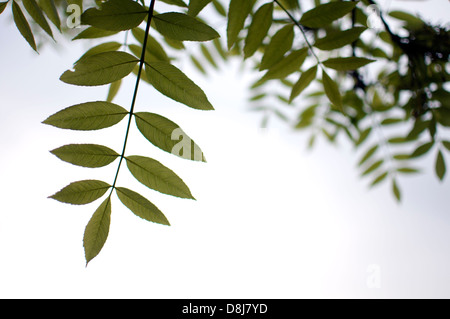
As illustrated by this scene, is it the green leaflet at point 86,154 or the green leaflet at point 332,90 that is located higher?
the green leaflet at point 332,90

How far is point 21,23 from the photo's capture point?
90 cm

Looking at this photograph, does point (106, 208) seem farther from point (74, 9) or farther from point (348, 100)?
point (348, 100)

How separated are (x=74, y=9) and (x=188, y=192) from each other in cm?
61

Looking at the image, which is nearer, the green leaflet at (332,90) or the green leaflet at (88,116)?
the green leaflet at (88,116)

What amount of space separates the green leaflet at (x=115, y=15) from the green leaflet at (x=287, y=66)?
514mm

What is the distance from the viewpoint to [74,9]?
2.71 ft

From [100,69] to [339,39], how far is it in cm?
82

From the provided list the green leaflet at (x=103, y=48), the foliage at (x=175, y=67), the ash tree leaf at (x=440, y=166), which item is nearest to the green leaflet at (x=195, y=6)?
the foliage at (x=175, y=67)

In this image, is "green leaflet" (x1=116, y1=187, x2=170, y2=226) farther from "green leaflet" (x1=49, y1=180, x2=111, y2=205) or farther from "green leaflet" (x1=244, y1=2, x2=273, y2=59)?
"green leaflet" (x1=244, y1=2, x2=273, y2=59)

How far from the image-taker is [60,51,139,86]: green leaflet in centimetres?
77

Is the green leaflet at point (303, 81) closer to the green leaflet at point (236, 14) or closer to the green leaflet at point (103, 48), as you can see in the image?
the green leaflet at point (236, 14)

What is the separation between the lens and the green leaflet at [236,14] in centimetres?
94
